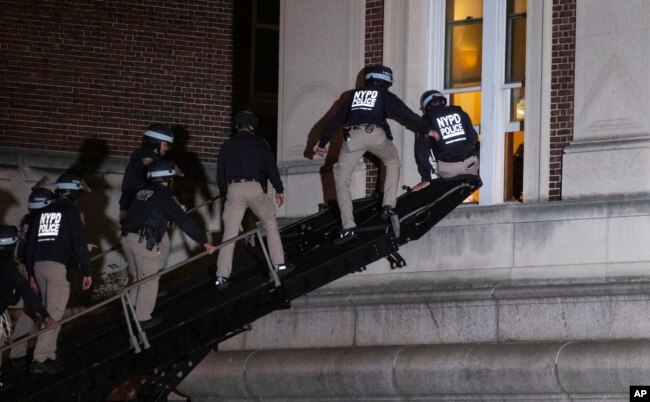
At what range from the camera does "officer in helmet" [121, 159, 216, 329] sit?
1742 centimetres

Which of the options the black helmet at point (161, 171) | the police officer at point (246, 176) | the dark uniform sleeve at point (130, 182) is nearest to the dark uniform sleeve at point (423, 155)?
the police officer at point (246, 176)

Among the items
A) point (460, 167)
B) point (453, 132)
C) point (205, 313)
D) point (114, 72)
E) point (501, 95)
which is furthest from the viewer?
point (114, 72)

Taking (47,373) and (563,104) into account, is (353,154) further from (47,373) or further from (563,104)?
(47,373)

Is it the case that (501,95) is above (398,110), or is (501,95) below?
above

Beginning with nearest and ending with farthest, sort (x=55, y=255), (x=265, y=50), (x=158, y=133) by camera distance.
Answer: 1. (x=55, y=255)
2. (x=158, y=133)
3. (x=265, y=50)

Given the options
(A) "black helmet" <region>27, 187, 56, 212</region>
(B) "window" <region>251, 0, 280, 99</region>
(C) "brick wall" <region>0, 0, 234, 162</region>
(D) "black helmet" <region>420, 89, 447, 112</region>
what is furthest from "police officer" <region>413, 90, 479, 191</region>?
(B) "window" <region>251, 0, 280, 99</region>

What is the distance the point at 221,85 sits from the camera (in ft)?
85.1

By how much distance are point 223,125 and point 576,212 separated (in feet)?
28.1

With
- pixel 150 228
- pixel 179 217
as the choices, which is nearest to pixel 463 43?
pixel 179 217

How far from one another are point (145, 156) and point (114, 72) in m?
6.71

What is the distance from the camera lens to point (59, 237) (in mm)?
17547

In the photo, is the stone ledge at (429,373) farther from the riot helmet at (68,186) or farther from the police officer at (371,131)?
the riot helmet at (68,186)

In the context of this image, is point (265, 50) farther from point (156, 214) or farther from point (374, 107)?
point (156, 214)

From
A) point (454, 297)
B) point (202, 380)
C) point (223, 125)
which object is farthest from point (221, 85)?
point (454, 297)
